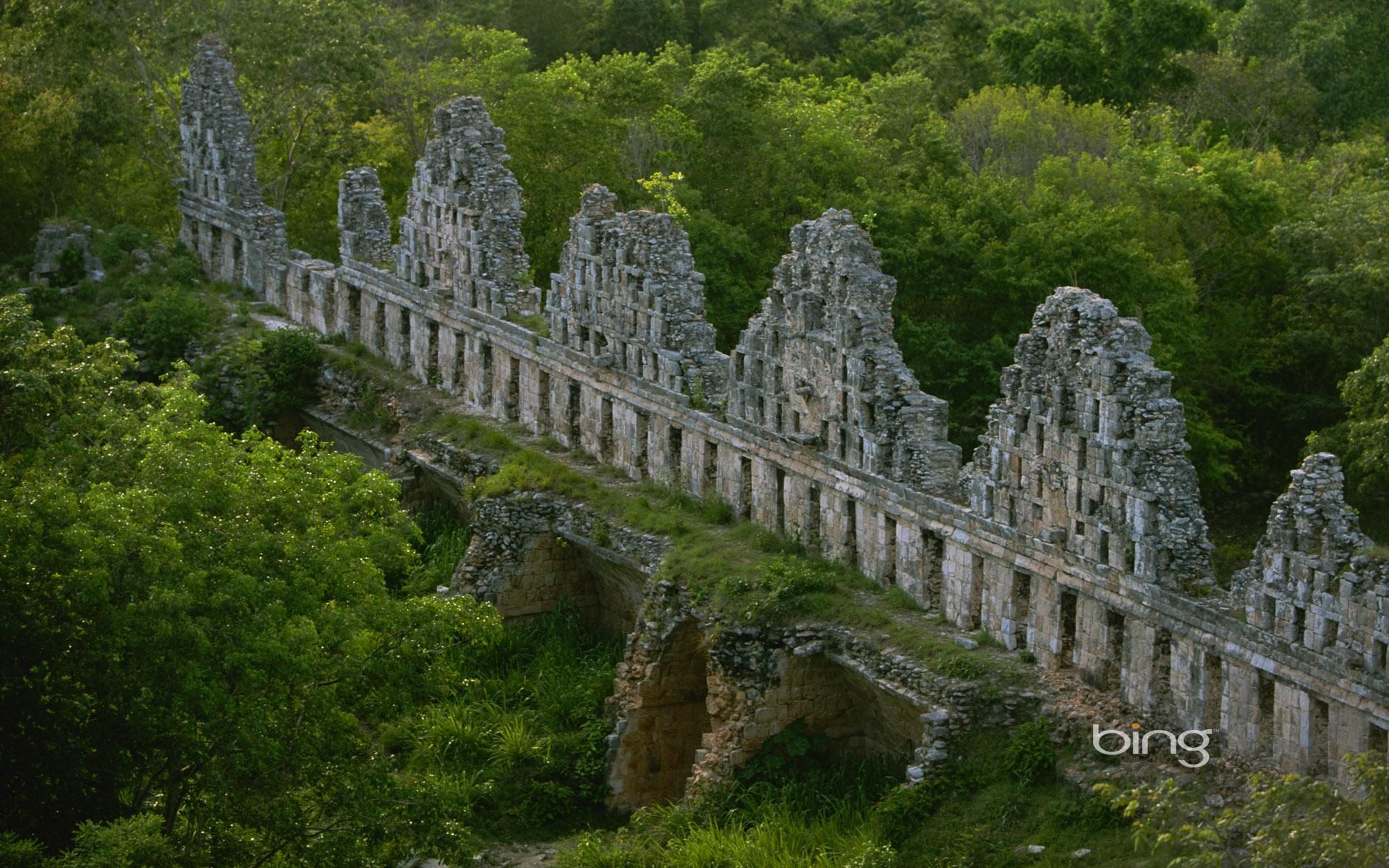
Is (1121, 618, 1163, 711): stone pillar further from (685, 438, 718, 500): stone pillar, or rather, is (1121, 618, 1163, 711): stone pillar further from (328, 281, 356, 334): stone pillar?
(328, 281, 356, 334): stone pillar

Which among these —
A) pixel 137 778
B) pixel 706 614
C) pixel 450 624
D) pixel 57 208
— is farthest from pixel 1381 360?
pixel 57 208

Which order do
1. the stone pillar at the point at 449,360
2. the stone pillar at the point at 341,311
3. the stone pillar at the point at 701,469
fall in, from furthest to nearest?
the stone pillar at the point at 341,311 < the stone pillar at the point at 449,360 < the stone pillar at the point at 701,469

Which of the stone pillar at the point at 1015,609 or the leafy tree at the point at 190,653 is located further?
the stone pillar at the point at 1015,609

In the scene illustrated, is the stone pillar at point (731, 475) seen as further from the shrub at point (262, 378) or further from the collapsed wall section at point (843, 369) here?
the shrub at point (262, 378)

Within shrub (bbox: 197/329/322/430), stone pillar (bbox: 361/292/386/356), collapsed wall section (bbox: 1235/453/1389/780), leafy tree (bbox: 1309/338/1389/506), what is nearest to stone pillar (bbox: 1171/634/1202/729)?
collapsed wall section (bbox: 1235/453/1389/780)

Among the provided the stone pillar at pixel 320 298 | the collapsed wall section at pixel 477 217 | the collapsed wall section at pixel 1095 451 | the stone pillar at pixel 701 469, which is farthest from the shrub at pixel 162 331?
the collapsed wall section at pixel 1095 451

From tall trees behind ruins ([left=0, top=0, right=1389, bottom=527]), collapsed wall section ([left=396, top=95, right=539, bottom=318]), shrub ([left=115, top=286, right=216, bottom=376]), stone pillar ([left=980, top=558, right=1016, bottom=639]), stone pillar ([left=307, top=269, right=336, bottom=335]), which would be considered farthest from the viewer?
stone pillar ([left=307, top=269, right=336, bottom=335])

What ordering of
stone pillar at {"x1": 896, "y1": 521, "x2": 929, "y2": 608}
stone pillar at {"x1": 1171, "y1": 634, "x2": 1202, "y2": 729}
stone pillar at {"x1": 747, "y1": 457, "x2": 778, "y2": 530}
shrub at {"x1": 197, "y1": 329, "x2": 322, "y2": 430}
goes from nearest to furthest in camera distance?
stone pillar at {"x1": 1171, "y1": 634, "x2": 1202, "y2": 729}
stone pillar at {"x1": 896, "y1": 521, "x2": 929, "y2": 608}
stone pillar at {"x1": 747, "y1": 457, "x2": 778, "y2": 530}
shrub at {"x1": 197, "y1": 329, "x2": 322, "y2": 430}
